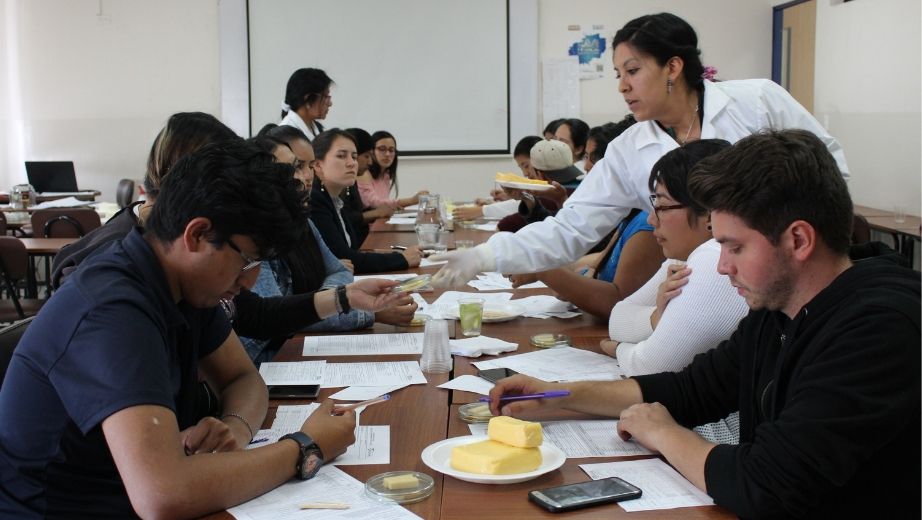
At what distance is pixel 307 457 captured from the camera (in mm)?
1537

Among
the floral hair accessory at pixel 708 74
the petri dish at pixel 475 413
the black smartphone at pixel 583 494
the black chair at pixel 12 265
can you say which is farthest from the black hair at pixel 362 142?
the black smartphone at pixel 583 494

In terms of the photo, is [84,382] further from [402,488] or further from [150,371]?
[402,488]

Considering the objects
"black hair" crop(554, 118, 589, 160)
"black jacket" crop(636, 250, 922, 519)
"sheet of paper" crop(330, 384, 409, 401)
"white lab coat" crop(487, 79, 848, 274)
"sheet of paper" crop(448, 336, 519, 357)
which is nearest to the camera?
"black jacket" crop(636, 250, 922, 519)

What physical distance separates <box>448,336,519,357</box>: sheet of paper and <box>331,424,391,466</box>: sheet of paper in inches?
24.0

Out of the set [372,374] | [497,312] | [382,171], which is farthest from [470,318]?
[382,171]

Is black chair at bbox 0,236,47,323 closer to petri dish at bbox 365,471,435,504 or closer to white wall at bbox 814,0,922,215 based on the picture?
petri dish at bbox 365,471,435,504

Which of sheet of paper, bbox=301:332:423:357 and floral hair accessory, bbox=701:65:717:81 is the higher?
floral hair accessory, bbox=701:65:717:81

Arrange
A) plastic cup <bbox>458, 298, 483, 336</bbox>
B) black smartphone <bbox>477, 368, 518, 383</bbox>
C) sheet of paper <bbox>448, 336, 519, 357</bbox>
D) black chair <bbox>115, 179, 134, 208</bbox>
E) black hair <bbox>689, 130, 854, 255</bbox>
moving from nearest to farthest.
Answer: black hair <bbox>689, 130, 854, 255</bbox>
black smartphone <bbox>477, 368, 518, 383</bbox>
sheet of paper <bbox>448, 336, 519, 357</bbox>
plastic cup <bbox>458, 298, 483, 336</bbox>
black chair <bbox>115, 179, 134, 208</bbox>

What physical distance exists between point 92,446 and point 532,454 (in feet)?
2.36

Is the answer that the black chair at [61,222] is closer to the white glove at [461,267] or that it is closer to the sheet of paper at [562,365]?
the white glove at [461,267]

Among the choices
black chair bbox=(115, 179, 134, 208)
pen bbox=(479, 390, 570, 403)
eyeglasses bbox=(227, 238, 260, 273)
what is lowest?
pen bbox=(479, 390, 570, 403)

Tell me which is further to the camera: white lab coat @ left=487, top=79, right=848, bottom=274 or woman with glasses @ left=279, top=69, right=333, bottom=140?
woman with glasses @ left=279, top=69, right=333, bottom=140

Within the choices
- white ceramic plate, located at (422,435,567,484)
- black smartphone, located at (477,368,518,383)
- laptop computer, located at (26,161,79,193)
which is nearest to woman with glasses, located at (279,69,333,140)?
laptop computer, located at (26,161,79,193)

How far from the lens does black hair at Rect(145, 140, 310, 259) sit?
1.48m
